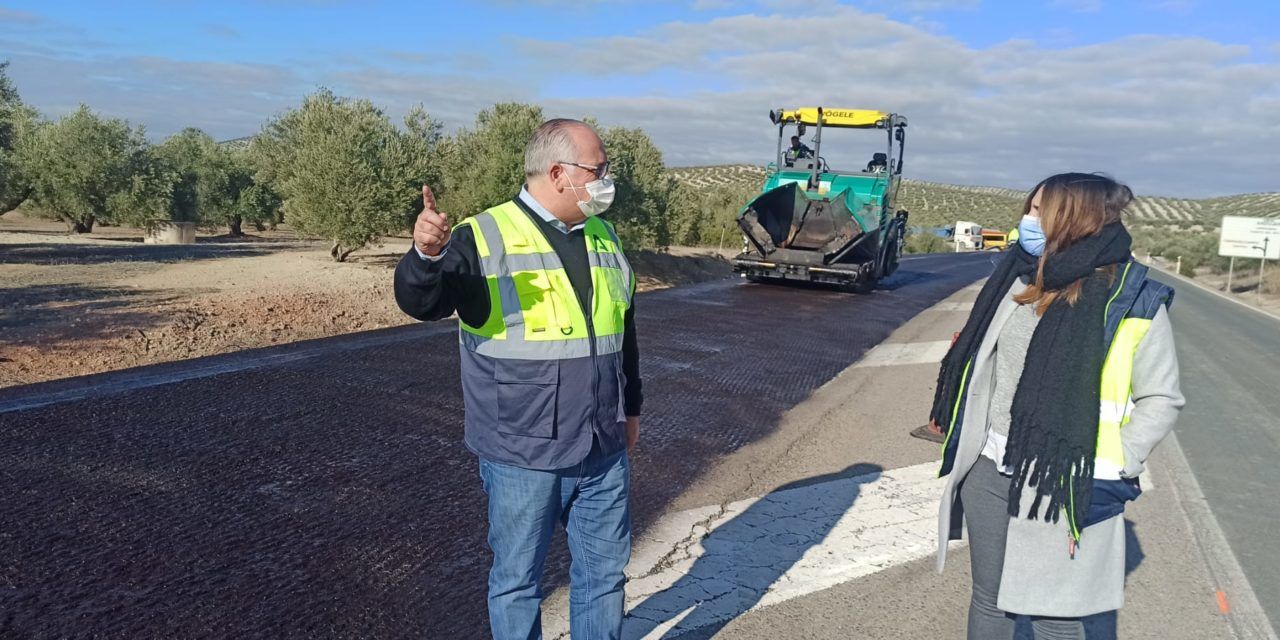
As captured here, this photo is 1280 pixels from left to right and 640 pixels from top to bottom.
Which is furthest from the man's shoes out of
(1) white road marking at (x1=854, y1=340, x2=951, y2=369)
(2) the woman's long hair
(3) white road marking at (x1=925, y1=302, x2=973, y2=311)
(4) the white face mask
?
(3) white road marking at (x1=925, y1=302, x2=973, y2=311)

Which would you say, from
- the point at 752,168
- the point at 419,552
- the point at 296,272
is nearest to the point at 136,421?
the point at 419,552

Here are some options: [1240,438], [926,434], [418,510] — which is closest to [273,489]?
[418,510]

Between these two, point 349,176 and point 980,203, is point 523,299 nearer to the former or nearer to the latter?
point 349,176

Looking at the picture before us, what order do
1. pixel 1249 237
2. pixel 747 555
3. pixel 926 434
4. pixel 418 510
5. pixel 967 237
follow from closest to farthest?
pixel 747 555 < pixel 418 510 < pixel 926 434 < pixel 1249 237 < pixel 967 237

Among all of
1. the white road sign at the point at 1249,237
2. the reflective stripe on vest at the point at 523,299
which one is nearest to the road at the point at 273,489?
the reflective stripe on vest at the point at 523,299

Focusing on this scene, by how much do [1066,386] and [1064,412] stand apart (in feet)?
0.25

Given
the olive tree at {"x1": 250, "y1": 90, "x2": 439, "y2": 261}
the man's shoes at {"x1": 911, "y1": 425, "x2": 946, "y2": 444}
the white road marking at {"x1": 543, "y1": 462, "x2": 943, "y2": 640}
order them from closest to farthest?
the white road marking at {"x1": 543, "y1": 462, "x2": 943, "y2": 640} → the man's shoes at {"x1": 911, "y1": 425, "x2": 946, "y2": 444} → the olive tree at {"x1": 250, "y1": 90, "x2": 439, "y2": 261}

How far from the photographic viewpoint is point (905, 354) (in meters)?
10.8

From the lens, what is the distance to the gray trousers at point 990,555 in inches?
103

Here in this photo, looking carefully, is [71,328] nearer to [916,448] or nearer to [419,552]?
[419,552]

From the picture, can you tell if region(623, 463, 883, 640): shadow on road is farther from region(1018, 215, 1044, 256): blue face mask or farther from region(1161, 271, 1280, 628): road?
region(1161, 271, 1280, 628): road

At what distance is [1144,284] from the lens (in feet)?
8.07

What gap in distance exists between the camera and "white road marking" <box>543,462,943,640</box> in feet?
11.7

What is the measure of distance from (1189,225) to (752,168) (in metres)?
53.6
